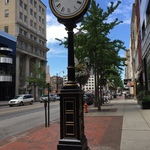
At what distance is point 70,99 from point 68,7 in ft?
7.75

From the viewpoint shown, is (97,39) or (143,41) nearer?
(97,39)

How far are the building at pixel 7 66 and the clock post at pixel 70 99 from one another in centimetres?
4942

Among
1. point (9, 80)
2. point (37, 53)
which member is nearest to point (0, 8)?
point (37, 53)

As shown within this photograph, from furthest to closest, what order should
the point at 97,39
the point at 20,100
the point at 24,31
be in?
the point at 24,31
the point at 20,100
the point at 97,39

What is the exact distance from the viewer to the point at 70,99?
19.1 feet

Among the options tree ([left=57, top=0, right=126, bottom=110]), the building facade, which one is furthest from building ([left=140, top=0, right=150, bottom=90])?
tree ([left=57, top=0, right=126, bottom=110])

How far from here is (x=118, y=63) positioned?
71.0ft

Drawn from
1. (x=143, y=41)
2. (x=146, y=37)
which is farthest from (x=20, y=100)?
(x=146, y=37)

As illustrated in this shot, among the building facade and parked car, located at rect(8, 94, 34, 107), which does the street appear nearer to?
the building facade

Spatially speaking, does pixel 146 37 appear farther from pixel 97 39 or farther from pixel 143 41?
pixel 97 39

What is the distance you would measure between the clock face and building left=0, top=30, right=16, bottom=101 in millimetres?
49307

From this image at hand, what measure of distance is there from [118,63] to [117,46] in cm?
197

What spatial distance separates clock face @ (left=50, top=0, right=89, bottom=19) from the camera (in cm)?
609

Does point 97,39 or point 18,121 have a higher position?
point 97,39
